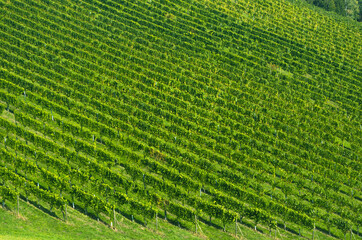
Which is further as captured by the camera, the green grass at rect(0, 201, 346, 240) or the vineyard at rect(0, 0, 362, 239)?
the vineyard at rect(0, 0, 362, 239)

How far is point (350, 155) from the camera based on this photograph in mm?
54062

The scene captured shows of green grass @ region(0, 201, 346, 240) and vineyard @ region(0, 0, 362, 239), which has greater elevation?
vineyard @ region(0, 0, 362, 239)

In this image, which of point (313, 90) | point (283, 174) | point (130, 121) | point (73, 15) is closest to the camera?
point (283, 174)

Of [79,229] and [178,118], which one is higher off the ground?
[178,118]

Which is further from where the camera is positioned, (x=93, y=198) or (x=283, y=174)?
(x=283, y=174)

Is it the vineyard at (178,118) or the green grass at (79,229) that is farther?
the vineyard at (178,118)

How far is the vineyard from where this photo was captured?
4084cm

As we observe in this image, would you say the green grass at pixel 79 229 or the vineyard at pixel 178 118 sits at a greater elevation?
the vineyard at pixel 178 118

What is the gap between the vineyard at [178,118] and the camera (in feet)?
134

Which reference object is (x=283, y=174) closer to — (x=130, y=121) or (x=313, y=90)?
(x=130, y=121)

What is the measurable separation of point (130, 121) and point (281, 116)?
21757 millimetres

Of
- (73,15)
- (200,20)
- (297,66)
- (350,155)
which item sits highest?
(200,20)

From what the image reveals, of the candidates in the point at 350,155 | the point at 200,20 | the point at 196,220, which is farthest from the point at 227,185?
the point at 200,20

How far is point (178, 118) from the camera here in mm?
53344
